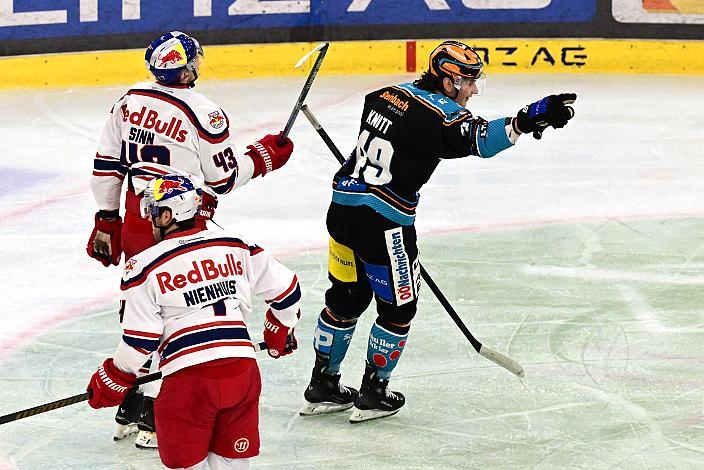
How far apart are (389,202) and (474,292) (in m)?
1.76

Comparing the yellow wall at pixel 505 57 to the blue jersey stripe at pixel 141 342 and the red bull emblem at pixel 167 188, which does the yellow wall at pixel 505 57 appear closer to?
the red bull emblem at pixel 167 188

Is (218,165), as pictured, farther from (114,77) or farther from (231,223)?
(114,77)

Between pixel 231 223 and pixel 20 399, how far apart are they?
2.71m

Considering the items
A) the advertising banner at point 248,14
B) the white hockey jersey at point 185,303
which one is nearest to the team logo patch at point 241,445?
the white hockey jersey at point 185,303

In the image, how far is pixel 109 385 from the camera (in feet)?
12.5

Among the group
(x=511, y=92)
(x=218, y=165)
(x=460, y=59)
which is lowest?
(x=511, y=92)

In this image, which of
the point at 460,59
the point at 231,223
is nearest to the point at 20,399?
the point at 460,59

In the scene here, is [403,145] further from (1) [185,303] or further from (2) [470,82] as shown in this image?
(1) [185,303]

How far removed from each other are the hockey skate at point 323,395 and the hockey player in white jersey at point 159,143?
66cm

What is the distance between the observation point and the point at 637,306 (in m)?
6.33

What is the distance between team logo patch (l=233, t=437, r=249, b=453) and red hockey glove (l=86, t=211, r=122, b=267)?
151cm

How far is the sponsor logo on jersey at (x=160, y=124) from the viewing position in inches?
184

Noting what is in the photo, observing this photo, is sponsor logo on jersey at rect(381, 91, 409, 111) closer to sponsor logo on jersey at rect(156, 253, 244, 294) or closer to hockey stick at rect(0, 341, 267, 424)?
sponsor logo on jersey at rect(156, 253, 244, 294)

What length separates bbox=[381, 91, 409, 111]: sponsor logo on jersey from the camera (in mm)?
4809
